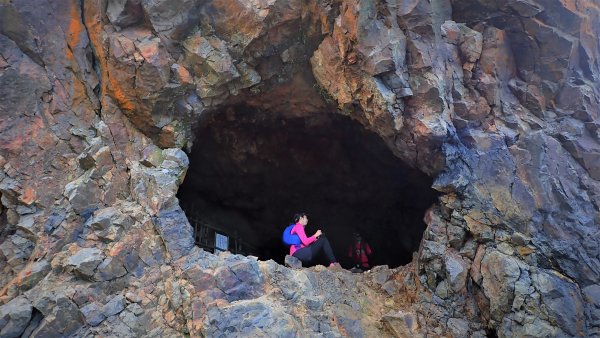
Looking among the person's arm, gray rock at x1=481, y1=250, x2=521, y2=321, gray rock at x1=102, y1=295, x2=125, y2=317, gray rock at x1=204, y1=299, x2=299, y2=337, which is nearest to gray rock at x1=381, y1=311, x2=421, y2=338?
gray rock at x1=481, y1=250, x2=521, y2=321

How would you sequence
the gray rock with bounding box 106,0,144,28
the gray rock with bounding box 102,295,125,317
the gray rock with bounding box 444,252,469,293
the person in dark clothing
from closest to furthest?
the gray rock with bounding box 102,295,125,317, the gray rock with bounding box 444,252,469,293, the gray rock with bounding box 106,0,144,28, the person in dark clothing

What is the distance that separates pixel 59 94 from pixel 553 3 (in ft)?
27.2

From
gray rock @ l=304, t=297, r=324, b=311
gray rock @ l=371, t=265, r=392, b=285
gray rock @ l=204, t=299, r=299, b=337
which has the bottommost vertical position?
gray rock @ l=371, t=265, r=392, b=285

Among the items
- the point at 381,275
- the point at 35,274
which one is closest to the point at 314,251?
the point at 381,275

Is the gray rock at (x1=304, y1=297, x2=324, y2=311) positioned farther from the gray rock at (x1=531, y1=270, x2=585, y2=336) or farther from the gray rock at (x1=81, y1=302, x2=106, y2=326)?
the gray rock at (x1=531, y1=270, x2=585, y2=336)

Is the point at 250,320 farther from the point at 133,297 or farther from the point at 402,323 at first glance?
the point at 402,323

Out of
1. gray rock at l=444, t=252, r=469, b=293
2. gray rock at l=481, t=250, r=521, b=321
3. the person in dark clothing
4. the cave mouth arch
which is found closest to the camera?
gray rock at l=481, t=250, r=521, b=321

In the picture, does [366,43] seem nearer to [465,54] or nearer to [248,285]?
[465,54]

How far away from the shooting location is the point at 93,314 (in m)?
5.43

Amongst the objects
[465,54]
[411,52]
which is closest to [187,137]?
[411,52]

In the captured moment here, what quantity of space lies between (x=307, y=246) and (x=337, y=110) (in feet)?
8.33

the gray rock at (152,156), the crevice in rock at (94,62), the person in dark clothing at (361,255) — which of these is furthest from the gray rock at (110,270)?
the person in dark clothing at (361,255)

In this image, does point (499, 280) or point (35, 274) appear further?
point (499, 280)

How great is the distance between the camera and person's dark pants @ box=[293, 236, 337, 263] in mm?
7332
